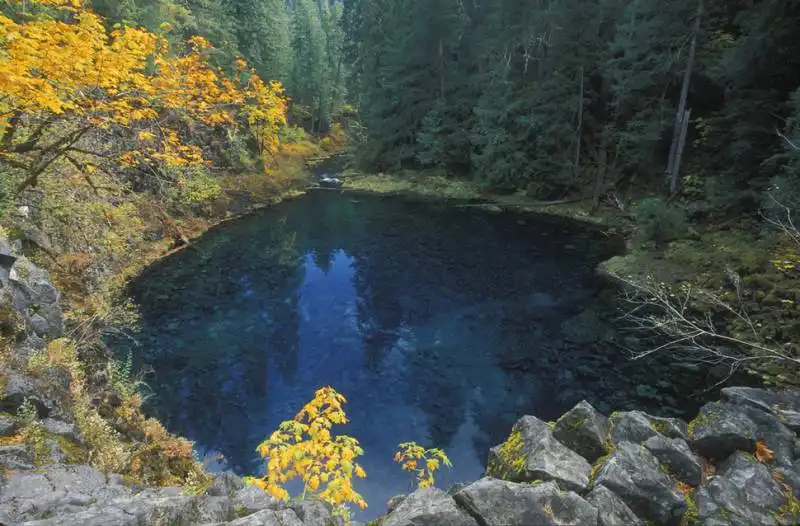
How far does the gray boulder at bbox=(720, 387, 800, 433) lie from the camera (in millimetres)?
6398

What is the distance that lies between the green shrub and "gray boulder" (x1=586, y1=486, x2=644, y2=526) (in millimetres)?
19024

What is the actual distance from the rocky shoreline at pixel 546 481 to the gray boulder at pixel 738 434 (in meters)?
0.01

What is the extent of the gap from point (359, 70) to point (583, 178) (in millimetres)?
29033

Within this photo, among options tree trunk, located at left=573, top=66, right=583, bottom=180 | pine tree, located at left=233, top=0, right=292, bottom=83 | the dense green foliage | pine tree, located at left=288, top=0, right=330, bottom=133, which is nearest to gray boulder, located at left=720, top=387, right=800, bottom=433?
the dense green foliage

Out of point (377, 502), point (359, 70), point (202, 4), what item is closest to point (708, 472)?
point (377, 502)

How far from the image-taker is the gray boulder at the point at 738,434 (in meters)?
5.72

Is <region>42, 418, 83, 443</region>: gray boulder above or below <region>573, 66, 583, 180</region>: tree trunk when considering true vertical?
below

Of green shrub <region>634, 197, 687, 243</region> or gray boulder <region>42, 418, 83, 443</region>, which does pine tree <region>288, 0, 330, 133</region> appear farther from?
gray boulder <region>42, 418, 83, 443</region>

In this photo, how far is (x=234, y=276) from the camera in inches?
835

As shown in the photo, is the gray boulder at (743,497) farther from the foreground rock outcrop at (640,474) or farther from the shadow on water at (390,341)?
the shadow on water at (390,341)

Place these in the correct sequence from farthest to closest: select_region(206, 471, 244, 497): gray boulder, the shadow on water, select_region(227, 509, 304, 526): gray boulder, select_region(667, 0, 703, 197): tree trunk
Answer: select_region(667, 0, 703, 197): tree trunk < the shadow on water < select_region(206, 471, 244, 497): gray boulder < select_region(227, 509, 304, 526): gray boulder

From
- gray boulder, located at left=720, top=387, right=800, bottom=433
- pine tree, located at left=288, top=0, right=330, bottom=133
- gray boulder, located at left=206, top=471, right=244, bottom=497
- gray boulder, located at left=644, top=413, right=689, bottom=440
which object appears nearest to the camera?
gray boulder, located at left=206, top=471, right=244, bottom=497

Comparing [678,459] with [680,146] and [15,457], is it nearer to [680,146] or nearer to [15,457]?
[15,457]

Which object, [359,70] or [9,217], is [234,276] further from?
[359,70]
